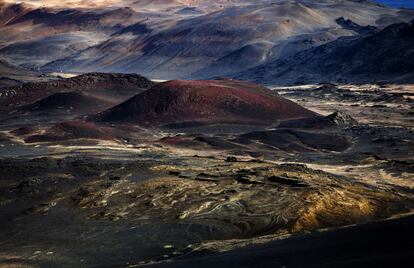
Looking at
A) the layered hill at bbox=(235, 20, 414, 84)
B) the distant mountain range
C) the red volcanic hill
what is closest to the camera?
the red volcanic hill

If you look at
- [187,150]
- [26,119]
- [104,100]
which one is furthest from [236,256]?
[104,100]

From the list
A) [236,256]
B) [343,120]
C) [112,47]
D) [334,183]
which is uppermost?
[236,256]

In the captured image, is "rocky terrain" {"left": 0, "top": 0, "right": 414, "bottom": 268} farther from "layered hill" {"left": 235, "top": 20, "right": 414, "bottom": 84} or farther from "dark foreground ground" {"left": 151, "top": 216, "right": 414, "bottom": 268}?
"layered hill" {"left": 235, "top": 20, "right": 414, "bottom": 84}

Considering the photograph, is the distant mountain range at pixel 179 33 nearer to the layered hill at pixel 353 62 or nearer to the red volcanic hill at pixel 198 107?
the layered hill at pixel 353 62

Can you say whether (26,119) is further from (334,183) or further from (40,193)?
(334,183)

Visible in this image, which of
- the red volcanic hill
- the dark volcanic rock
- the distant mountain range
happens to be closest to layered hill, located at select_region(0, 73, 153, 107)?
the red volcanic hill

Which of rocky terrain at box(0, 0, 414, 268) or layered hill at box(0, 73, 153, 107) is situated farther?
layered hill at box(0, 73, 153, 107)
